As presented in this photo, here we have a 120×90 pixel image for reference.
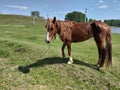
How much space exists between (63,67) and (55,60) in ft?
2.42

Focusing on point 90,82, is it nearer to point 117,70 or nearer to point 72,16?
point 117,70

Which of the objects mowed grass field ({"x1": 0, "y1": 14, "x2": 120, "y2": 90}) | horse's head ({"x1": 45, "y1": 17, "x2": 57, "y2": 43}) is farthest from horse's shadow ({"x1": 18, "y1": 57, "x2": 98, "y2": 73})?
horse's head ({"x1": 45, "y1": 17, "x2": 57, "y2": 43})

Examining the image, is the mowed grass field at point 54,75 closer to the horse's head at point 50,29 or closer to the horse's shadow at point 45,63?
the horse's shadow at point 45,63

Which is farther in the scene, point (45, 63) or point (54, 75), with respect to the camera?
point (45, 63)

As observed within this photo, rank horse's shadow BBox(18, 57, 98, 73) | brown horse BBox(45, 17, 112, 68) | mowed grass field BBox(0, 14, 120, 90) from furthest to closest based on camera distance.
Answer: horse's shadow BBox(18, 57, 98, 73), brown horse BBox(45, 17, 112, 68), mowed grass field BBox(0, 14, 120, 90)

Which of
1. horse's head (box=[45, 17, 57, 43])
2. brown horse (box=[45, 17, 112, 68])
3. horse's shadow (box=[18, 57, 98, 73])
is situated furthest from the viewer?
horse's shadow (box=[18, 57, 98, 73])

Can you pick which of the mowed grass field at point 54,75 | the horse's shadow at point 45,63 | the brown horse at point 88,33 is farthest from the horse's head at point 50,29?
the horse's shadow at point 45,63

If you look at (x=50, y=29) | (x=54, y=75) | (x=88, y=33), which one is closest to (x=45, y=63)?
(x=54, y=75)

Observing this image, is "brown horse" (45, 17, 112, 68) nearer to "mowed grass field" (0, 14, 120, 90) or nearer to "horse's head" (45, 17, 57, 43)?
"horse's head" (45, 17, 57, 43)

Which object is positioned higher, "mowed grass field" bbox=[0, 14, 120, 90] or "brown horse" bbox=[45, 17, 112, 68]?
"brown horse" bbox=[45, 17, 112, 68]

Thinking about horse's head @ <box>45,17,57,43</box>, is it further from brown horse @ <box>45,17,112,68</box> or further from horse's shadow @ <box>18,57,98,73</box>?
horse's shadow @ <box>18,57,98,73</box>

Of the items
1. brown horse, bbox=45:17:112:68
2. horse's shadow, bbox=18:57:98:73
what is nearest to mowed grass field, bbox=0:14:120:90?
horse's shadow, bbox=18:57:98:73

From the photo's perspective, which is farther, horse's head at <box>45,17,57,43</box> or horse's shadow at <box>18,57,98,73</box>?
horse's shadow at <box>18,57,98,73</box>

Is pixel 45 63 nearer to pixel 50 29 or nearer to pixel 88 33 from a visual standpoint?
pixel 50 29
